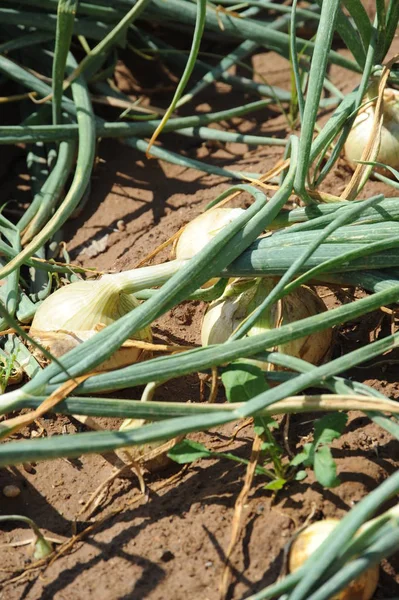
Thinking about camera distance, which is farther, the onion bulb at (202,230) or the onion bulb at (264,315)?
the onion bulb at (202,230)

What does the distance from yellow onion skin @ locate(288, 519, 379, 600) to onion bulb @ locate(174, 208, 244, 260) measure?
0.69m

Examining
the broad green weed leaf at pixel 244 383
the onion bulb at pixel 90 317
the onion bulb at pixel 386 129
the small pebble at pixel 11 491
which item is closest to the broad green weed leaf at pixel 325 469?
the broad green weed leaf at pixel 244 383

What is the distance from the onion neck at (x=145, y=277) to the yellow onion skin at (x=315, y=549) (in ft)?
1.93

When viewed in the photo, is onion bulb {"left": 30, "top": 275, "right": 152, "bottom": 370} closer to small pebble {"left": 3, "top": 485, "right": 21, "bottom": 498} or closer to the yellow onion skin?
small pebble {"left": 3, "top": 485, "right": 21, "bottom": 498}

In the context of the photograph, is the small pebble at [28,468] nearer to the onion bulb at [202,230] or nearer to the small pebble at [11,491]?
the small pebble at [11,491]

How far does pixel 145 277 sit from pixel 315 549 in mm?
665

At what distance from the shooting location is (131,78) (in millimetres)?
2812

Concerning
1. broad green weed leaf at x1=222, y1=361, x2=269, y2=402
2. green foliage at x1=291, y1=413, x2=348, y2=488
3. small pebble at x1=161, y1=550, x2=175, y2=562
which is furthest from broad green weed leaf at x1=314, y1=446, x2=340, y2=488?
small pebble at x1=161, y1=550, x2=175, y2=562

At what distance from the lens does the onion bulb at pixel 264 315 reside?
1549mm

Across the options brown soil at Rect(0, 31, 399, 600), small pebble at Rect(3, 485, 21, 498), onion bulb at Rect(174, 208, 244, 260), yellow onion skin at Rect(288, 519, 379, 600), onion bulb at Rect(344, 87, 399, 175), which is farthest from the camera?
onion bulb at Rect(344, 87, 399, 175)

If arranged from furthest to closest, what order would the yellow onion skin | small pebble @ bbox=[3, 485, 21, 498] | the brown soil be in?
small pebble @ bbox=[3, 485, 21, 498]
the brown soil
the yellow onion skin

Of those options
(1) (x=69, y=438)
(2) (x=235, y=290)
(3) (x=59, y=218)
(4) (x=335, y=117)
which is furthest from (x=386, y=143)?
(1) (x=69, y=438)

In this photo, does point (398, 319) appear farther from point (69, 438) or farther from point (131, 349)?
point (69, 438)

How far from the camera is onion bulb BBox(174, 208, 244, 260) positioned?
171cm
